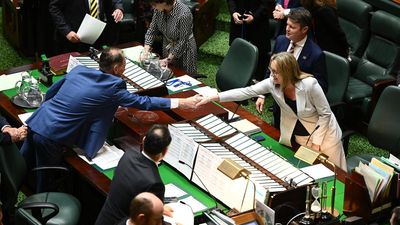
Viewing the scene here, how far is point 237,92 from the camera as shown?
6.43 metres

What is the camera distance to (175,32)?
25.0 ft

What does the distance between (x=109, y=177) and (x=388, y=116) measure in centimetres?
Result: 248

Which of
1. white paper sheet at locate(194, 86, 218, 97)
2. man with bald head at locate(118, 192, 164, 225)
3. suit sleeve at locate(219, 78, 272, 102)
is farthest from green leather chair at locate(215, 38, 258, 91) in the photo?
man with bald head at locate(118, 192, 164, 225)

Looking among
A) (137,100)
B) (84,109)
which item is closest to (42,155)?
(84,109)

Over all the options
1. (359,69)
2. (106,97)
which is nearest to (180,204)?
(106,97)

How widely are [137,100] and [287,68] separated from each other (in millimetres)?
1190

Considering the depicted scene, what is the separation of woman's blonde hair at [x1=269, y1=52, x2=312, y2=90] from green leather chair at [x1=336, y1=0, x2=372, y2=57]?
2884 millimetres

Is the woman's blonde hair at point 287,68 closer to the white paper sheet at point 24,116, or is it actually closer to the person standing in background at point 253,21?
the white paper sheet at point 24,116

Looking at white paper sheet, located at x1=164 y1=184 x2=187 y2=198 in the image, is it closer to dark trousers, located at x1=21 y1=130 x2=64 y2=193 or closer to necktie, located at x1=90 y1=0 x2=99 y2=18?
dark trousers, located at x1=21 y1=130 x2=64 y2=193

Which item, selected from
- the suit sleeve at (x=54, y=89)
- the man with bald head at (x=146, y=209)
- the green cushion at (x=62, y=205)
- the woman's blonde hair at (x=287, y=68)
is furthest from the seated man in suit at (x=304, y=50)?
the man with bald head at (x=146, y=209)

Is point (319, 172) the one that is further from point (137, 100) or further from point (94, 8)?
point (94, 8)

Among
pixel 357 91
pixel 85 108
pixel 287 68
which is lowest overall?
pixel 357 91

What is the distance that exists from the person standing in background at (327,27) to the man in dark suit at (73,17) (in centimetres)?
199

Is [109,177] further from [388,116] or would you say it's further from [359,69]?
[359,69]
